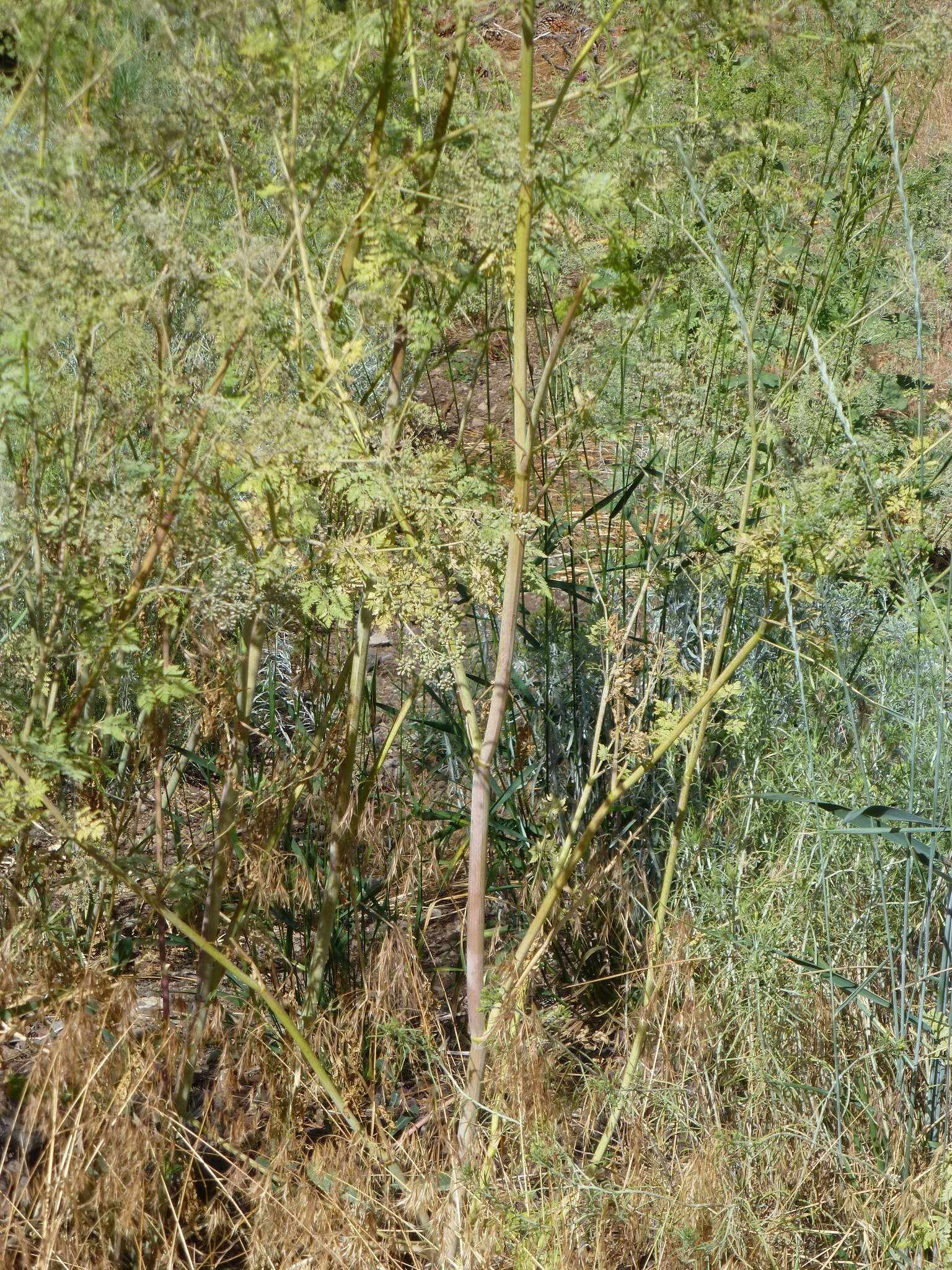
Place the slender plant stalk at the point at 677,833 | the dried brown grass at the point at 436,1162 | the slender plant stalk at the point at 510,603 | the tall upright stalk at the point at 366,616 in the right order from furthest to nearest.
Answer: the slender plant stalk at the point at 677,833 → the dried brown grass at the point at 436,1162 → the tall upright stalk at the point at 366,616 → the slender plant stalk at the point at 510,603

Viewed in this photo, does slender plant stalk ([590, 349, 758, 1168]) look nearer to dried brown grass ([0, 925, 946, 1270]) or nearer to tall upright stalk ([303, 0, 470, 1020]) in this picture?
dried brown grass ([0, 925, 946, 1270])

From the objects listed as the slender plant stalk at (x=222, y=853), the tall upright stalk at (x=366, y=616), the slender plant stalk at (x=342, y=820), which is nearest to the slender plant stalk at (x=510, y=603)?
the tall upright stalk at (x=366, y=616)

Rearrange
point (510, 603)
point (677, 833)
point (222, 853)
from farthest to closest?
point (677, 833)
point (222, 853)
point (510, 603)

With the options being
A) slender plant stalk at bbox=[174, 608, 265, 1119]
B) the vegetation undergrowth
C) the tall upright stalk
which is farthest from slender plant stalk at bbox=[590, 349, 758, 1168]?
slender plant stalk at bbox=[174, 608, 265, 1119]

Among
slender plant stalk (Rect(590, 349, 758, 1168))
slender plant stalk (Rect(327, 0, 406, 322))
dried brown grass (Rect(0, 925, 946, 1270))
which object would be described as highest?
slender plant stalk (Rect(327, 0, 406, 322))

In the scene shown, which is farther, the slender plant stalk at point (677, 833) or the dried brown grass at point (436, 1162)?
the slender plant stalk at point (677, 833)

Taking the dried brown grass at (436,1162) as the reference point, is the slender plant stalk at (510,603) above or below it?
above

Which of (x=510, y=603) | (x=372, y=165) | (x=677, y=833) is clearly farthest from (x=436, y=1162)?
(x=372, y=165)

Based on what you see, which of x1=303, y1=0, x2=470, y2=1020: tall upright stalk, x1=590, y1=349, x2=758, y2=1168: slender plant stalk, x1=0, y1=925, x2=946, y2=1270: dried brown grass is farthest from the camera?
x1=590, y1=349, x2=758, y2=1168: slender plant stalk

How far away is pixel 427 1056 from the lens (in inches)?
83.6

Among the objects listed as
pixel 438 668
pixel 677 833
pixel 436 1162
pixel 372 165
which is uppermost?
pixel 372 165

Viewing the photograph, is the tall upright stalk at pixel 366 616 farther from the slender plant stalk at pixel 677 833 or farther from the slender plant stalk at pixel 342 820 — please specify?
the slender plant stalk at pixel 677 833

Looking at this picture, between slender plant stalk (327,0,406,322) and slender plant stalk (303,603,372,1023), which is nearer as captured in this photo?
slender plant stalk (327,0,406,322)

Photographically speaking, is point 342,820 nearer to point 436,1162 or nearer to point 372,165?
point 436,1162
